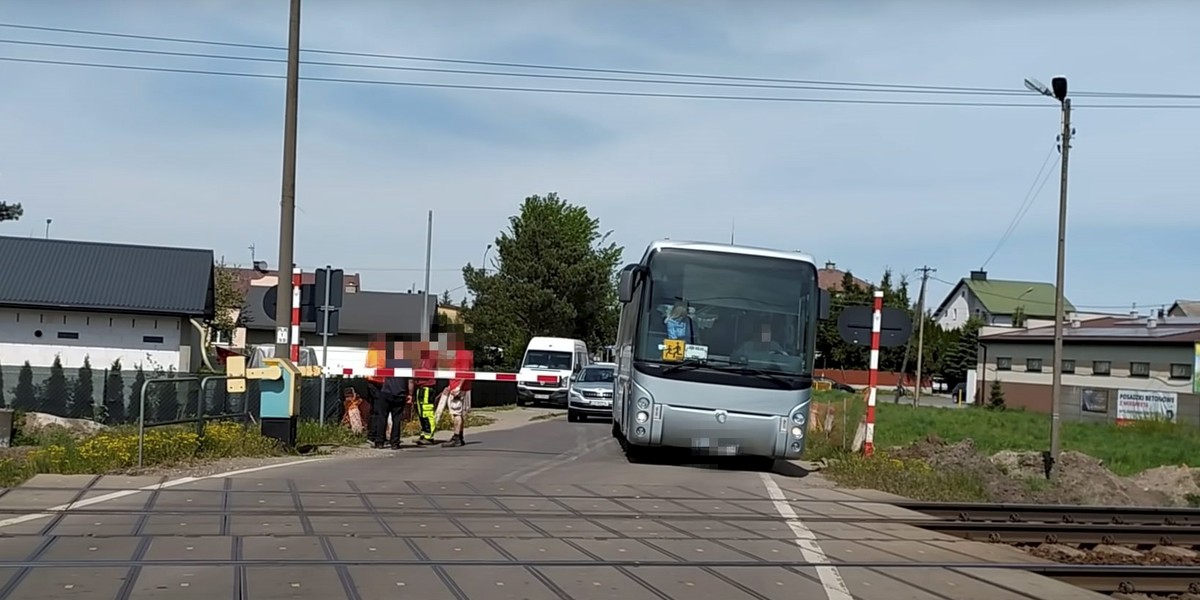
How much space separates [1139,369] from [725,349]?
53660mm

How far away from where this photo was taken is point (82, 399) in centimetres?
2780

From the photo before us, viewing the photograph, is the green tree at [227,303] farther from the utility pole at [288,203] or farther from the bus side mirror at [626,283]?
the bus side mirror at [626,283]

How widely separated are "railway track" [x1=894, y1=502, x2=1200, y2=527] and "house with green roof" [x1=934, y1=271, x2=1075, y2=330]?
333ft

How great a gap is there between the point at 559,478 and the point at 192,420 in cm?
455

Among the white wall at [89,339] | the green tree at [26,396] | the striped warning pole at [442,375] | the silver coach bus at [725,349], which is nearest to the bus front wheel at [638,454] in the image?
the striped warning pole at [442,375]

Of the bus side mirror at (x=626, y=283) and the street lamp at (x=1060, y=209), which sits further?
the street lamp at (x=1060, y=209)

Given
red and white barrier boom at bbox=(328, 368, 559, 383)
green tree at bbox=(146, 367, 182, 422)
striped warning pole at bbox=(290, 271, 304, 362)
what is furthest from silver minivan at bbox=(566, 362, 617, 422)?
green tree at bbox=(146, 367, 182, 422)

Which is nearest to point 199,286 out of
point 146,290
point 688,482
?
point 146,290

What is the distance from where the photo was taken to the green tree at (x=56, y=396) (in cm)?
2766

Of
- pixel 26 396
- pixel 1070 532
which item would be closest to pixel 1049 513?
pixel 1070 532

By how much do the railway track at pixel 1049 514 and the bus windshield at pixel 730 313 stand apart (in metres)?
2.76

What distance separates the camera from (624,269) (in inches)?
626

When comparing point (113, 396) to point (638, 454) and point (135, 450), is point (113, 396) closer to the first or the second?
point (638, 454)

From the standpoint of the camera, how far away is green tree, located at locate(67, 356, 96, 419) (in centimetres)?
2769
